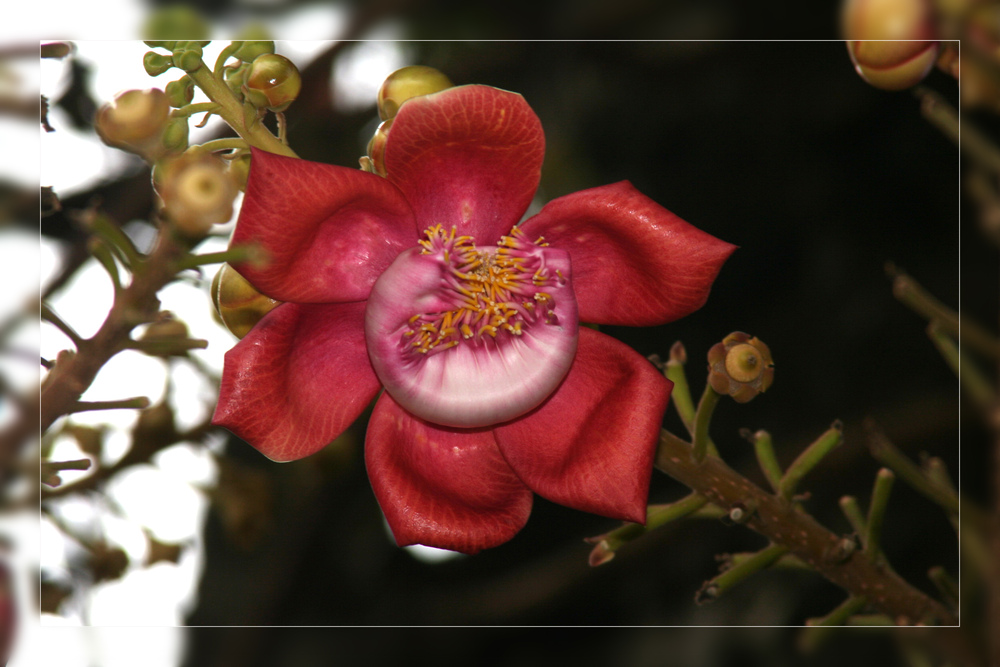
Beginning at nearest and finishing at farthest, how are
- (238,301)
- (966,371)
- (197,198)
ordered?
(197,198) < (238,301) < (966,371)

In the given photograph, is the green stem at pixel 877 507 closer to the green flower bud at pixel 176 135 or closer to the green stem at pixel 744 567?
the green stem at pixel 744 567

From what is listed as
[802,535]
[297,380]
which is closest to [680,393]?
[802,535]

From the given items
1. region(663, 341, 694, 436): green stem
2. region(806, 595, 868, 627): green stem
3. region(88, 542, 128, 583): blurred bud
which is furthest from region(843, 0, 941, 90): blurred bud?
region(88, 542, 128, 583): blurred bud

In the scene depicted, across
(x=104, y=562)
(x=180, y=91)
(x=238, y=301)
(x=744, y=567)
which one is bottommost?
Answer: (x=104, y=562)

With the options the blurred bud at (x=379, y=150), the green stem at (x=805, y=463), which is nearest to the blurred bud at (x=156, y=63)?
the blurred bud at (x=379, y=150)

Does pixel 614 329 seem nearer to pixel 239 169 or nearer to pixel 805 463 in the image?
pixel 805 463

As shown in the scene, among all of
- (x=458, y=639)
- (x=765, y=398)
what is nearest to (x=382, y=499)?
(x=458, y=639)
